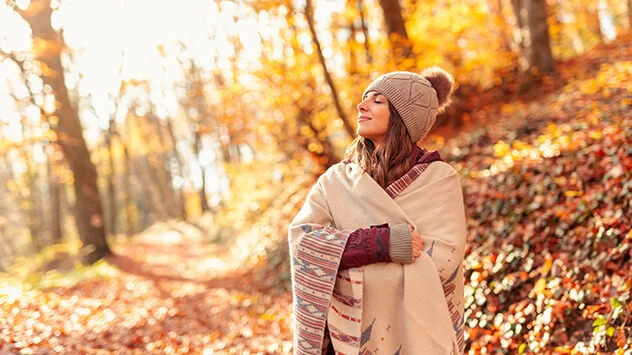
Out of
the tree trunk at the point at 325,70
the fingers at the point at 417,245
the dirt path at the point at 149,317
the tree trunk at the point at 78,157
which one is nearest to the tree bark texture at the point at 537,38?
the tree trunk at the point at 325,70

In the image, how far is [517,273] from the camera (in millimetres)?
4852

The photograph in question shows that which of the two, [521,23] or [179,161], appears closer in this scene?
[521,23]

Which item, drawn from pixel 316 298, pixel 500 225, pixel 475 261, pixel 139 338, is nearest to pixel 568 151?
pixel 500 225

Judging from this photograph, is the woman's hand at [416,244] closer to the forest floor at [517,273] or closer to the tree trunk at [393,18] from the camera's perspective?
the forest floor at [517,273]

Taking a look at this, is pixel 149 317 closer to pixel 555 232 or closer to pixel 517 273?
pixel 517 273

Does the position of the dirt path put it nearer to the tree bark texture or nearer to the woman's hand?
the woman's hand

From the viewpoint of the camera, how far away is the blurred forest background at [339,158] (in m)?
4.58

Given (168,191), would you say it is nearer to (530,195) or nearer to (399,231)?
(530,195)

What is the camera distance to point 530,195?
18.8 feet

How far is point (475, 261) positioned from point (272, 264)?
5081mm

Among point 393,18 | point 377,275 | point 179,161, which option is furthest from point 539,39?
point 179,161

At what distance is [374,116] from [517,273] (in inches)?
122

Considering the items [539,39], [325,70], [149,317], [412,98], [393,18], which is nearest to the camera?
[412,98]

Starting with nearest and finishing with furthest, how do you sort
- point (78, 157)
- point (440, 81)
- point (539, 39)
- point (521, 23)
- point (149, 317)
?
point (440, 81), point (149, 317), point (539, 39), point (521, 23), point (78, 157)
